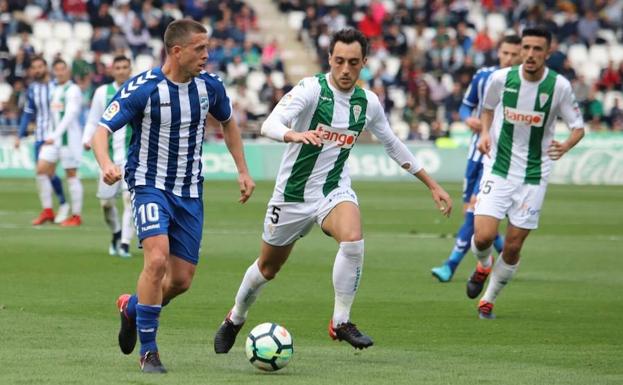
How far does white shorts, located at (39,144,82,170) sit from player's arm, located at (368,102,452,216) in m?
11.5

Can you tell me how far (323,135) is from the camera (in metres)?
8.97

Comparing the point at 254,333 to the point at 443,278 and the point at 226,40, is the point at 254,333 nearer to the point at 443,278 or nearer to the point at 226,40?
the point at 443,278

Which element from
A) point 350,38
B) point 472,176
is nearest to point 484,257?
point 472,176

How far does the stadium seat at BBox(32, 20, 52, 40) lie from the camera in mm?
35875

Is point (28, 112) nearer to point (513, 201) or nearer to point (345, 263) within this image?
point (513, 201)

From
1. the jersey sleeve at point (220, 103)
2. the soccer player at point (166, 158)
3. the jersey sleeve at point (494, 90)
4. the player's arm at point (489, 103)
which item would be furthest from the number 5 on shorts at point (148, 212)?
the jersey sleeve at point (494, 90)

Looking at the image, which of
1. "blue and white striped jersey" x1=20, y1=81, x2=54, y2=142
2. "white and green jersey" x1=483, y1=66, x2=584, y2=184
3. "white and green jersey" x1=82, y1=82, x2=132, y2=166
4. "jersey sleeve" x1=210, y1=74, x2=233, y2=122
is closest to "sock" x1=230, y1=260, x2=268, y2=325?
"jersey sleeve" x1=210, y1=74, x2=233, y2=122

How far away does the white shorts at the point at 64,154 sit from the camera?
788 inches

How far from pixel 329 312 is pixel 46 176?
1024cm

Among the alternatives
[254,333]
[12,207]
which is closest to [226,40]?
[12,207]

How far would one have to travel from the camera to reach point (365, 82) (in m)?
35.5

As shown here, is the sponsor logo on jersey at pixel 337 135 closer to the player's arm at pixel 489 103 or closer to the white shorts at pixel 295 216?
the white shorts at pixel 295 216

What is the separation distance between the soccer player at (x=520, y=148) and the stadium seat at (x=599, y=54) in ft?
93.4

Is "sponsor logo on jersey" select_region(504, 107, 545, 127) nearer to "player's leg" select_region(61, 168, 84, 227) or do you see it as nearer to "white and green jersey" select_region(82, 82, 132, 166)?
"white and green jersey" select_region(82, 82, 132, 166)
